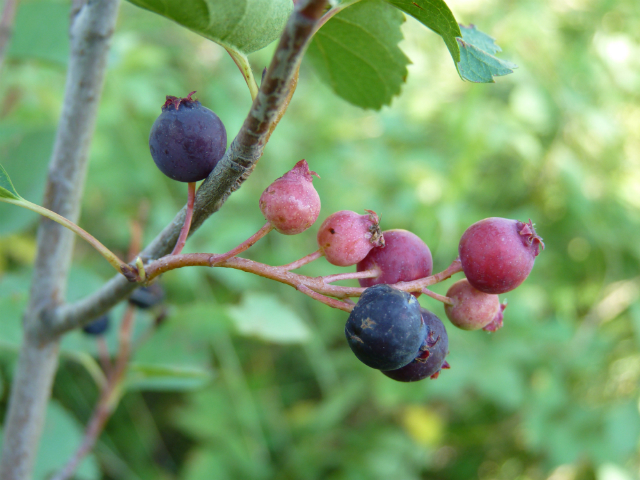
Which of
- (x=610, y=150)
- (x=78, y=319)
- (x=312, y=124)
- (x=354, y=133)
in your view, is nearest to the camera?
(x=78, y=319)

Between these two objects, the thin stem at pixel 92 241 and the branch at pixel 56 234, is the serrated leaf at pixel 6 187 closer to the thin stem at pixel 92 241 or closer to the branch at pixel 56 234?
the thin stem at pixel 92 241

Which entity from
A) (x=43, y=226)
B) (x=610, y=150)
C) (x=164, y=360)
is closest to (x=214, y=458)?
(x=164, y=360)

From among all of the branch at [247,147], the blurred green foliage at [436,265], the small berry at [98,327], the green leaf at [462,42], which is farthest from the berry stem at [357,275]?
the blurred green foliage at [436,265]

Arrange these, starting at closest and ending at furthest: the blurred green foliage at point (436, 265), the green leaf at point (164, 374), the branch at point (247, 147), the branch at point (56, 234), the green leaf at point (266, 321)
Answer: the branch at point (247, 147), the branch at point (56, 234), the green leaf at point (164, 374), the green leaf at point (266, 321), the blurred green foliage at point (436, 265)

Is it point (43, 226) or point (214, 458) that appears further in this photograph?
point (214, 458)

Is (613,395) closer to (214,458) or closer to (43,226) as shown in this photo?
(214,458)

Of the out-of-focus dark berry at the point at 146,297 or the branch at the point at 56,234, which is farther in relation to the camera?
the out-of-focus dark berry at the point at 146,297

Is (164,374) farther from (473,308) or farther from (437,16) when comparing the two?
(437,16)
